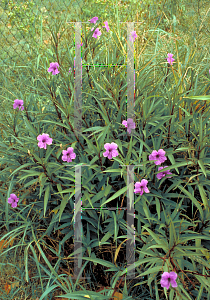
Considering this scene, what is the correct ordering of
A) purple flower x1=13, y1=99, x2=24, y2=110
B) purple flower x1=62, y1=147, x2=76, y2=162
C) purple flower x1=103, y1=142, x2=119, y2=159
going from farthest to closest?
purple flower x1=13, y1=99, x2=24, y2=110, purple flower x1=62, y1=147, x2=76, y2=162, purple flower x1=103, y1=142, x2=119, y2=159

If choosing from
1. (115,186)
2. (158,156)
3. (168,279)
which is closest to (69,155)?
(115,186)

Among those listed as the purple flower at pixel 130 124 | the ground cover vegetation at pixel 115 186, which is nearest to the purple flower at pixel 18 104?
the ground cover vegetation at pixel 115 186

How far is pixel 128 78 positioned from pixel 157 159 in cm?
43

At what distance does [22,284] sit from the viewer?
5.04ft

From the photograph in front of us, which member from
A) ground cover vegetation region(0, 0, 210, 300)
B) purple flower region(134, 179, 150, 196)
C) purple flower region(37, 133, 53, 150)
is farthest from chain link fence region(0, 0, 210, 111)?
purple flower region(134, 179, 150, 196)

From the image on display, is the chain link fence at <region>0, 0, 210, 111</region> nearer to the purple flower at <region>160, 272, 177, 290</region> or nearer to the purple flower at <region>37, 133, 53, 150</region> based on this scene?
the purple flower at <region>37, 133, 53, 150</region>

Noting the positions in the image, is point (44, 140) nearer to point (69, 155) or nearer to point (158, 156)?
point (69, 155)

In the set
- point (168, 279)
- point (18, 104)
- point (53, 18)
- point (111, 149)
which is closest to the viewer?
point (168, 279)

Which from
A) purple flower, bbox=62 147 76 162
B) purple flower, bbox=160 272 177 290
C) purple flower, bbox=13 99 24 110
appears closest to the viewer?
purple flower, bbox=160 272 177 290

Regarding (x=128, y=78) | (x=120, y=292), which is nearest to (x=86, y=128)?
(x=128, y=78)

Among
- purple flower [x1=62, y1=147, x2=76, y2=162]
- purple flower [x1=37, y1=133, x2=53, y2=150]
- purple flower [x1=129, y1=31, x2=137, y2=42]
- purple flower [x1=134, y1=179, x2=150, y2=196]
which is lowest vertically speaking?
purple flower [x1=134, y1=179, x2=150, y2=196]

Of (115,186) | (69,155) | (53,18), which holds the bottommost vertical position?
(115,186)

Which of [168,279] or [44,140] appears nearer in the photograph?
[168,279]

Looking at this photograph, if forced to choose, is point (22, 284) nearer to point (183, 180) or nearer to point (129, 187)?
point (129, 187)
